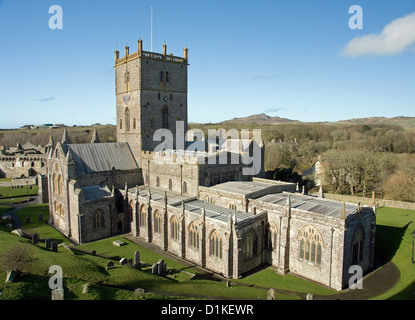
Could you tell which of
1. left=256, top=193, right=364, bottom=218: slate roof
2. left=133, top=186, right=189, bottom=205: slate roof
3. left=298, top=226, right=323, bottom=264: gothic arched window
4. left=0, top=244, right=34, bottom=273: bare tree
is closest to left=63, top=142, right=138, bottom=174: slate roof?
left=133, top=186, right=189, bottom=205: slate roof

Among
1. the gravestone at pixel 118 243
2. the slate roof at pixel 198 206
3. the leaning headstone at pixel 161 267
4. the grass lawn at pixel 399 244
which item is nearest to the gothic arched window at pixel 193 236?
the slate roof at pixel 198 206

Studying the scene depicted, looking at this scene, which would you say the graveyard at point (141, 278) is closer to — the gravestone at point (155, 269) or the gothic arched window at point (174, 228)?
the gravestone at point (155, 269)

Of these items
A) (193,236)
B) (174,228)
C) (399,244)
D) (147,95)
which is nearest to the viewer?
(193,236)

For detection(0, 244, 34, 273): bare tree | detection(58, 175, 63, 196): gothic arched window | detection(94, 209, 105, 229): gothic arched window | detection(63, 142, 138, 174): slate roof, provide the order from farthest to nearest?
detection(58, 175, 63, 196): gothic arched window
detection(63, 142, 138, 174): slate roof
detection(94, 209, 105, 229): gothic arched window
detection(0, 244, 34, 273): bare tree

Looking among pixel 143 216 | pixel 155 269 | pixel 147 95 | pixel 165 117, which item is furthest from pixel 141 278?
pixel 147 95

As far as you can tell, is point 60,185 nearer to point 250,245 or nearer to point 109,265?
point 109,265

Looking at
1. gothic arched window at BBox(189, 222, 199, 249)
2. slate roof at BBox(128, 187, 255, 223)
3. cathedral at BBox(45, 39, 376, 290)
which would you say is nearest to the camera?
cathedral at BBox(45, 39, 376, 290)

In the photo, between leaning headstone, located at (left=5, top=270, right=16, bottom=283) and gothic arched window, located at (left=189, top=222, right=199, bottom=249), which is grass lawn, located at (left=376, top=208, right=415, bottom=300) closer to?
gothic arched window, located at (left=189, top=222, right=199, bottom=249)
